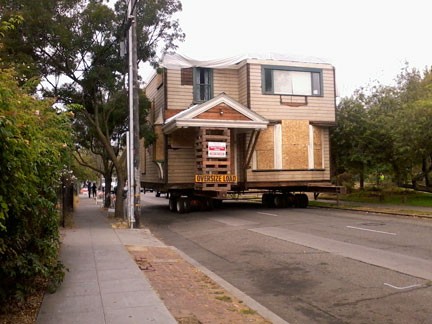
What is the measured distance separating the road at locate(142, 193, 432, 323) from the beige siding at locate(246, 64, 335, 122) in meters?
8.06

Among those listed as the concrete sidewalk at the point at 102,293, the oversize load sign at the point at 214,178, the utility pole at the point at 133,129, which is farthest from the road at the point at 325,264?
the oversize load sign at the point at 214,178

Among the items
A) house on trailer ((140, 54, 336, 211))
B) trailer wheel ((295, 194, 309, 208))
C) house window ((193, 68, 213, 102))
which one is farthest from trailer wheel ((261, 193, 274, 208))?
house window ((193, 68, 213, 102))

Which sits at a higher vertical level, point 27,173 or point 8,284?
point 27,173

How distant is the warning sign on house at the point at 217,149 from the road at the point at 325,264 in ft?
14.7

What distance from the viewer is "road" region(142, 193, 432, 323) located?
247 inches

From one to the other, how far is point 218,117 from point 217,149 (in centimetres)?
147

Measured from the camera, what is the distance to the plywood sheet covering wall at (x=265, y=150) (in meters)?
23.6

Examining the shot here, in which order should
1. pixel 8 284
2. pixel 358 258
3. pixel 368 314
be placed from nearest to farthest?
pixel 8 284 → pixel 368 314 → pixel 358 258

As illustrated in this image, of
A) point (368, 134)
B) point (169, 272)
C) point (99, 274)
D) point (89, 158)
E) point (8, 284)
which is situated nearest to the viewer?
point (8, 284)

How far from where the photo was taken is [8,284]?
5.55 metres

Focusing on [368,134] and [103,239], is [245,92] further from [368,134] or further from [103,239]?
[103,239]

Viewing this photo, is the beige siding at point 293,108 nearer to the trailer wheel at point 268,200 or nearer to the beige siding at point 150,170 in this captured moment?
the trailer wheel at point 268,200

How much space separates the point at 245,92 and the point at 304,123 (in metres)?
3.53

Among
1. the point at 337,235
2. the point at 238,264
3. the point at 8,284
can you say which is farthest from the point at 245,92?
the point at 8,284
